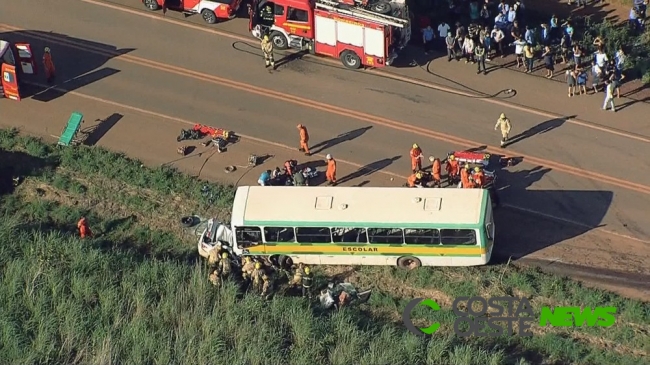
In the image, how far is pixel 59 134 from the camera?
38.4m

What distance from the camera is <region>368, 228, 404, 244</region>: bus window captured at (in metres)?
31.8

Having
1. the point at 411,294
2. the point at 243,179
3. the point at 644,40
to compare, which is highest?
the point at 644,40

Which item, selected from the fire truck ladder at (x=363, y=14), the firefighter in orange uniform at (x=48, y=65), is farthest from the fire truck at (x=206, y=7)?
the firefighter in orange uniform at (x=48, y=65)

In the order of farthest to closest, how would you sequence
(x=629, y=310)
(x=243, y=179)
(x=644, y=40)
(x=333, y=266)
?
(x=644, y=40) < (x=243, y=179) < (x=333, y=266) < (x=629, y=310)

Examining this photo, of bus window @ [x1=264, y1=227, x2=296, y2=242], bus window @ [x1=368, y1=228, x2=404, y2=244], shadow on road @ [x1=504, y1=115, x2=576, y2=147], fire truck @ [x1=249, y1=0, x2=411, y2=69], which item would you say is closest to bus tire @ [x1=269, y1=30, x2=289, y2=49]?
fire truck @ [x1=249, y1=0, x2=411, y2=69]

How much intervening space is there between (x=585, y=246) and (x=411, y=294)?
565 cm

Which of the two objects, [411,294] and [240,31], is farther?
[240,31]

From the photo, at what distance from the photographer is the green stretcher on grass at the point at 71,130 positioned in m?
37.8

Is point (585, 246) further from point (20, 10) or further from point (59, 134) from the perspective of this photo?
point (20, 10)

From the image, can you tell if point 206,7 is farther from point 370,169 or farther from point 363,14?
point 370,169

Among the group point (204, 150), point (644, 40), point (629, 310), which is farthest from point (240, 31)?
point (629, 310)

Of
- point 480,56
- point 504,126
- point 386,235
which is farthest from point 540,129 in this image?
point 386,235

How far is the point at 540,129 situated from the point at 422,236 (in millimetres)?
7994

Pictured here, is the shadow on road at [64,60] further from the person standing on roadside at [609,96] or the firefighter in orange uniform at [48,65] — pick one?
the person standing on roadside at [609,96]
